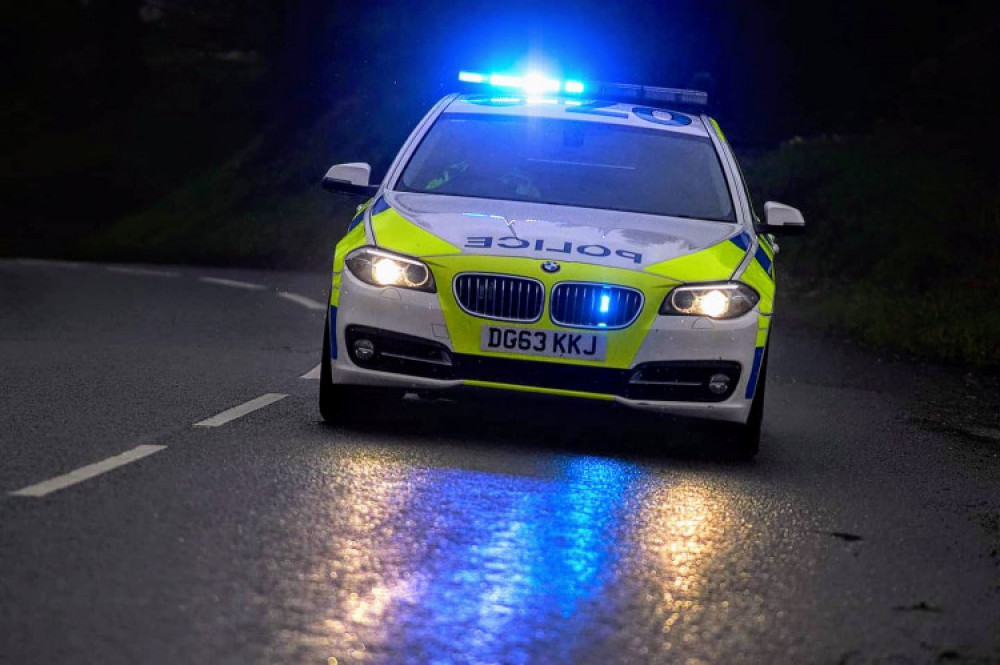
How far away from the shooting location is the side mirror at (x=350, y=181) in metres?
10.6

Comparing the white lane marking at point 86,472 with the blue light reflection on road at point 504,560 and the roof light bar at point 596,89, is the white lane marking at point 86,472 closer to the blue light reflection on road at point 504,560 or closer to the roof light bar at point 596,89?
the blue light reflection on road at point 504,560

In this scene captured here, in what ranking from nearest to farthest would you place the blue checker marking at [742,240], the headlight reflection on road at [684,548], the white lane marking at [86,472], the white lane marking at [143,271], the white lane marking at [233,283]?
the headlight reflection on road at [684,548], the white lane marking at [86,472], the blue checker marking at [742,240], the white lane marking at [233,283], the white lane marking at [143,271]

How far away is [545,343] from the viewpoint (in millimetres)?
9062

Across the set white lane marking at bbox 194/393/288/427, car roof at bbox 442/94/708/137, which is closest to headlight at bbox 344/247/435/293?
white lane marking at bbox 194/393/288/427

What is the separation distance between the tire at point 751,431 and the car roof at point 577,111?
6.77 feet

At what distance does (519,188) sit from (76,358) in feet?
11.8

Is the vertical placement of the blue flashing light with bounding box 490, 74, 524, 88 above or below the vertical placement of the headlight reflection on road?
above

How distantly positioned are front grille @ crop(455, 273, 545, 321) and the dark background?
3049mm

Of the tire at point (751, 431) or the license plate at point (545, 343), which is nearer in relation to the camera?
the license plate at point (545, 343)

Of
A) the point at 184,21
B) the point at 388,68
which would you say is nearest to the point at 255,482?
the point at 388,68

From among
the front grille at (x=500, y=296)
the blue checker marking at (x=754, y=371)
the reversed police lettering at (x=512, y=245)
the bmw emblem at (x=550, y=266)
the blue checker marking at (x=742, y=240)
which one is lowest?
the blue checker marking at (x=754, y=371)

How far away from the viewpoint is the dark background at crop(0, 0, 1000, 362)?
74.5 feet

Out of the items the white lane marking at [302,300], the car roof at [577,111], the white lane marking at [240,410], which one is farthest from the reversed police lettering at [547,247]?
the white lane marking at [302,300]

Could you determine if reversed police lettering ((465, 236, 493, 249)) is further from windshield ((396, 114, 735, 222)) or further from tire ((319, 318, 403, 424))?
windshield ((396, 114, 735, 222))
